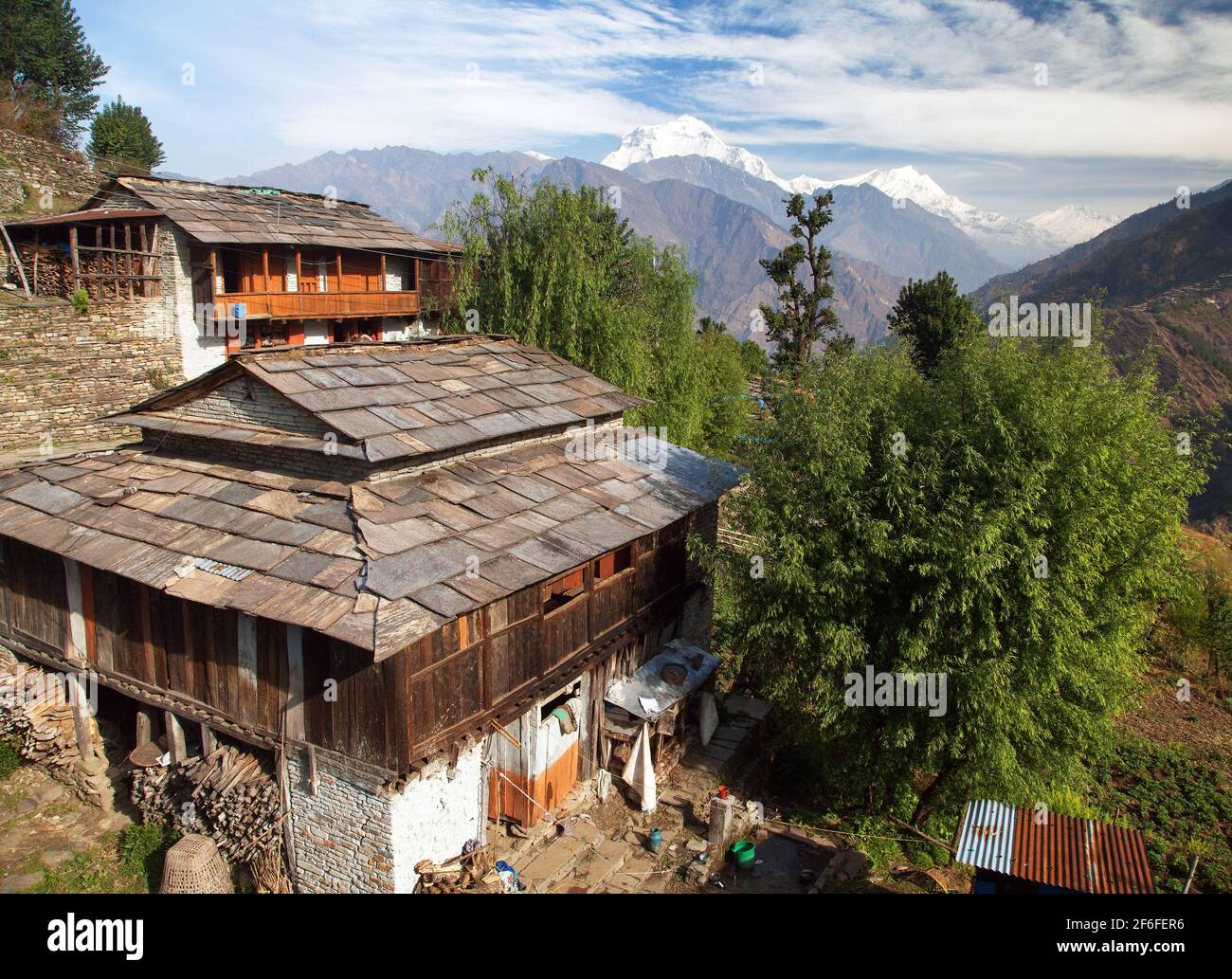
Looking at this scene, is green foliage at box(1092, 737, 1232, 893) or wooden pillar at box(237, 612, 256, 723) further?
green foliage at box(1092, 737, 1232, 893)

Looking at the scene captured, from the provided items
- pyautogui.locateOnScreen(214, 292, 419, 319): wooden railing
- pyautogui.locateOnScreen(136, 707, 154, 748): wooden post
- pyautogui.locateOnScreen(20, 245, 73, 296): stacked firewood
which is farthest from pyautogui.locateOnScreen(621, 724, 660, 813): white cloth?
pyautogui.locateOnScreen(20, 245, 73, 296): stacked firewood

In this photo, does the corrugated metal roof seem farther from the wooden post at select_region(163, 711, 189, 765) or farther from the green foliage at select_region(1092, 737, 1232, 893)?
the wooden post at select_region(163, 711, 189, 765)

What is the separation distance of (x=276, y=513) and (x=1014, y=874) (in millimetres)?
10983

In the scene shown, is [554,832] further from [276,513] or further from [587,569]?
A: [276,513]

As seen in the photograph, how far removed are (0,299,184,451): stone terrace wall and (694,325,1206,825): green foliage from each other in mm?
19026

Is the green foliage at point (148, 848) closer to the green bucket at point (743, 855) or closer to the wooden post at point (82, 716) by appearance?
the wooden post at point (82, 716)

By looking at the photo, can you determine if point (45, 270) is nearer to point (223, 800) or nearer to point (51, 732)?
point (51, 732)

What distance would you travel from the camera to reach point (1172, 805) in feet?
58.6

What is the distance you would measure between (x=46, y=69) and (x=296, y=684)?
42.7 metres

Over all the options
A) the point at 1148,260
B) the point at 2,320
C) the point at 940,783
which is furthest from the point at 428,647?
the point at 1148,260

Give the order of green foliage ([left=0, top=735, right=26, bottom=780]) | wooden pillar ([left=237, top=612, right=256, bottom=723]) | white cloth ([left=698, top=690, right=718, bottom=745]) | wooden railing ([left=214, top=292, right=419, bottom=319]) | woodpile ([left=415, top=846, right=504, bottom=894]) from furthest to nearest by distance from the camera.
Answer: wooden railing ([left=214, top=292, right=419, bottom=319])
white cloth ([left=698, top=690, right=718, bottom=745])
green foliage ([left=0, top=735, right=26, bottom=780])
wooden pillar ([left=237, top=612, right=256, bottom=723])
woodpile ([left=415, top=846, right=504, bottom=894])

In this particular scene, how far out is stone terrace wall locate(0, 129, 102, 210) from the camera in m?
30.8

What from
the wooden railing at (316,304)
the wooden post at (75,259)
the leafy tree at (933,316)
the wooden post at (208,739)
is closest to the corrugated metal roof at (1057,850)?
the wooden post at (208,739)

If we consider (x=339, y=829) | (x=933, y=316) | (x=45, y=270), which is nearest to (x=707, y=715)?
(x=339, y=829)
